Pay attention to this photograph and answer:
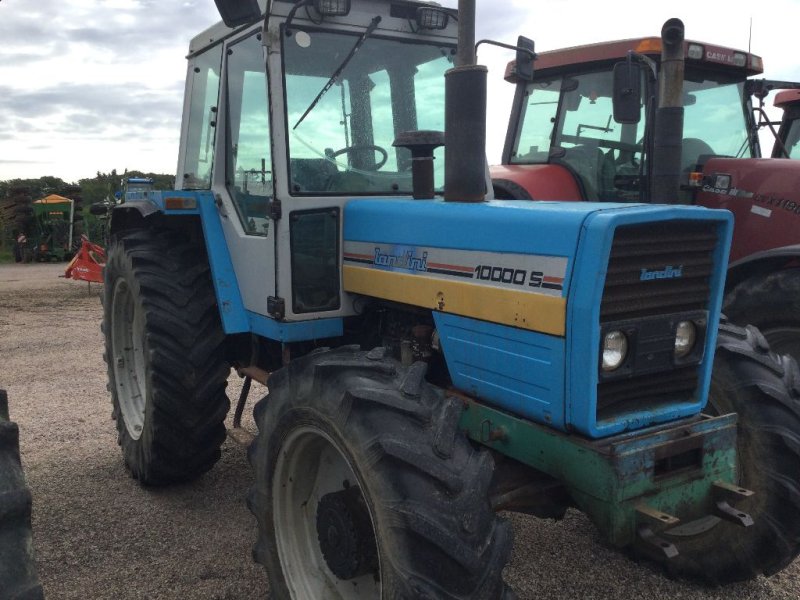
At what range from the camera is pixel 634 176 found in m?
5.32

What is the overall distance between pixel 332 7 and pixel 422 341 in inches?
57.5

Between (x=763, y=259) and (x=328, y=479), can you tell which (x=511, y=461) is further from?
(x=763, y=259)

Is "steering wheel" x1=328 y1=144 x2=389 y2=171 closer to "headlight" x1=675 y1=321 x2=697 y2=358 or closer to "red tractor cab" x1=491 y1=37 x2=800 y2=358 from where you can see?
"headlight" x1=675 y1=321 x2=697 y2=358

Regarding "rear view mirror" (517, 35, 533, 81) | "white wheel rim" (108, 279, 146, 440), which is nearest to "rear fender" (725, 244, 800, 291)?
"rear view mirror" (517, 35, 533, 81)

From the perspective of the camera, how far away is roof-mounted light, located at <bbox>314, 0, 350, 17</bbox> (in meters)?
3.11

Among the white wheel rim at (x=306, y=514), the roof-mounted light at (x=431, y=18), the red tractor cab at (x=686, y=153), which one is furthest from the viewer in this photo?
the red tractor cab at (x=686, y=153)

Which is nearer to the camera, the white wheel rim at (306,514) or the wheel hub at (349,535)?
the wheel hub at (349,535)

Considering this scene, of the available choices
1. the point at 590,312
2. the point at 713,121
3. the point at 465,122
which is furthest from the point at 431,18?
the point at 713,121

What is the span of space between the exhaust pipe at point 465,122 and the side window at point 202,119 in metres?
1.37

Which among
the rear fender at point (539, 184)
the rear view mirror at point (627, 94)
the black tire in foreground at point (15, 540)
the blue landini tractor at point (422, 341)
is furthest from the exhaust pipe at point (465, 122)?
the rear fender at point (539, 184)

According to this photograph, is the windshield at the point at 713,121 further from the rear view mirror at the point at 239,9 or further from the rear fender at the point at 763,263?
the rear view mirror at the point at 239,9

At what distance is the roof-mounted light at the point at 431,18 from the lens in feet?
11.1

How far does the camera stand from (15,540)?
1.85 metres

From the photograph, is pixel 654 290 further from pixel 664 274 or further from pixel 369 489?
pixel 369 489
